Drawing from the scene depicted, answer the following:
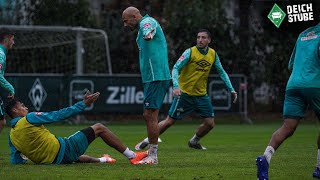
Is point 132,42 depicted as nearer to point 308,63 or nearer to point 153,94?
point 153,94

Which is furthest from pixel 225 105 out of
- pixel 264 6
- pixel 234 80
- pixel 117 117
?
pixel 264 6

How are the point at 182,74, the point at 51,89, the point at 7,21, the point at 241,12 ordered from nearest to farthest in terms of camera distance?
the point at 182,74 → the point at 51,89 → the point at 7,21 → the point at 241,12

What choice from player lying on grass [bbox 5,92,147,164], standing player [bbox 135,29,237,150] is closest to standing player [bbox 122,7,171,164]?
player lying on grass [bbox 5,92,147,164]

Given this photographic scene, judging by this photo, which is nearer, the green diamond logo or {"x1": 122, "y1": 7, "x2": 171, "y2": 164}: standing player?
{"x1": 122, "y1": 7, "x2": 171, "y2": 164}: standing player

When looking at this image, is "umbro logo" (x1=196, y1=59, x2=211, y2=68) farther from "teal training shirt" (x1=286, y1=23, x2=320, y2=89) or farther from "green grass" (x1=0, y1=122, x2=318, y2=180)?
"teal training shirt" (x1=286, y1=23, x2=320, y2=89)

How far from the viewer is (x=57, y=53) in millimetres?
28844

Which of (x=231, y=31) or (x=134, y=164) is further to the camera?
(x=231, y=31)

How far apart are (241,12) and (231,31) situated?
1.56 meters

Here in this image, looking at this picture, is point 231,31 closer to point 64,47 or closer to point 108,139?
point 64,47

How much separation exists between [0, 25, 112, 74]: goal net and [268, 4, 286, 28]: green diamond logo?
6.51 metres

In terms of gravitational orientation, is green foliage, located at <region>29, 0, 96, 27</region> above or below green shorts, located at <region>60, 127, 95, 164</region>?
above

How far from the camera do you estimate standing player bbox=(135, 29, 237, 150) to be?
51.3ft

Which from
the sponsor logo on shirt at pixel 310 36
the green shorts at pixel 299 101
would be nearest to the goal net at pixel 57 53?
the sponsor logo on shirt at pixel 310 36

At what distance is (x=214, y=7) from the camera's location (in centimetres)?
3108
